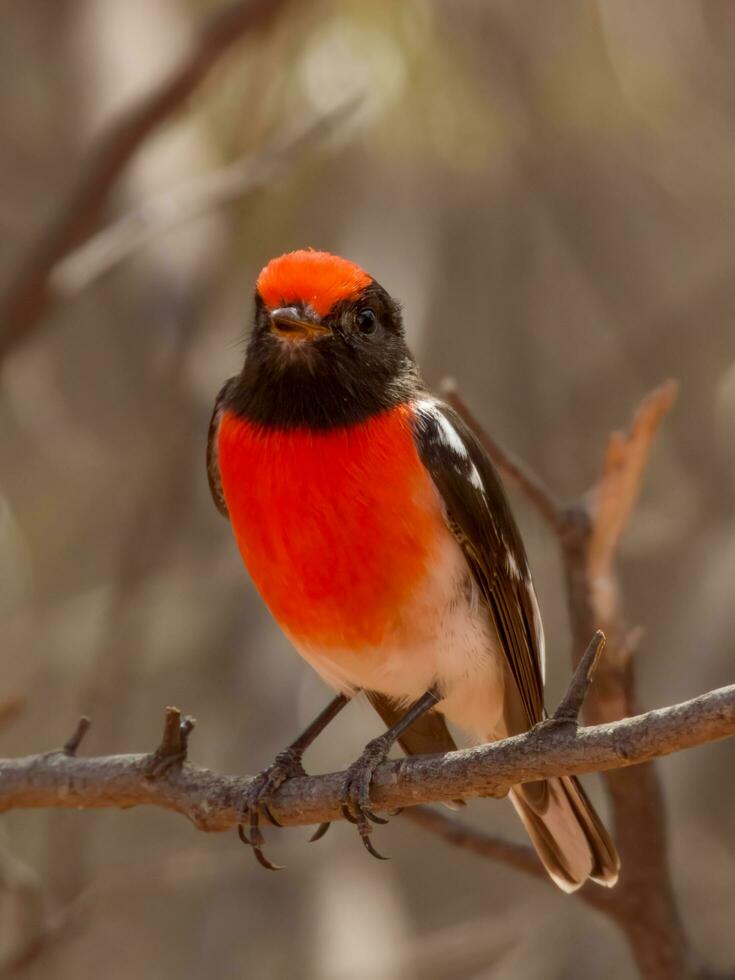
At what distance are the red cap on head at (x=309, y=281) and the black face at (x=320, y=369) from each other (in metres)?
0.03

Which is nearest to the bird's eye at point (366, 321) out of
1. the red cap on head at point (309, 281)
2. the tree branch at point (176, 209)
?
the red cap on head at point (309, 281)

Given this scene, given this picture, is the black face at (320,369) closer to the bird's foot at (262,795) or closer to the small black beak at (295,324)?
the small black beak at (295,324)

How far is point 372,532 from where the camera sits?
3.75 meters

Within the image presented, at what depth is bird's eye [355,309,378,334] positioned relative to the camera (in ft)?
13.5

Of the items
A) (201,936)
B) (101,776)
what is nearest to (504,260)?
(201,936)

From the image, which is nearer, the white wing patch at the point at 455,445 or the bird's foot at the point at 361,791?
the bird's foot at the point at 361,791

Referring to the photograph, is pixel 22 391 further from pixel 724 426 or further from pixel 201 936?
pixel 724 426

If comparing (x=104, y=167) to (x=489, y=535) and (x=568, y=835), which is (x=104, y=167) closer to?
(x=489, y=535)

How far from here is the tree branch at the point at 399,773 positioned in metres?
2.72

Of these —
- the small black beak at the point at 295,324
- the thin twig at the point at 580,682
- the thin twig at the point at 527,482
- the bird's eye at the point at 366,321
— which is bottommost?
the thin twig at the point at 527,482

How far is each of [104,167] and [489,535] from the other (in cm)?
227

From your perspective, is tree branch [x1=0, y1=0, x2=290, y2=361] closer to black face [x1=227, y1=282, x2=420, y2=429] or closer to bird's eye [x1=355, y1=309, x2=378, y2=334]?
black face [x1=227, y1=282, x2=420, y2=429]

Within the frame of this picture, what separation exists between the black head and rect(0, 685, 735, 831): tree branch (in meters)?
0.96

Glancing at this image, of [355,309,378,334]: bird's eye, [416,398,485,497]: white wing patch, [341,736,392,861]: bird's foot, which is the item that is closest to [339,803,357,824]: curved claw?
[341,736,392,861]: bird's foot
